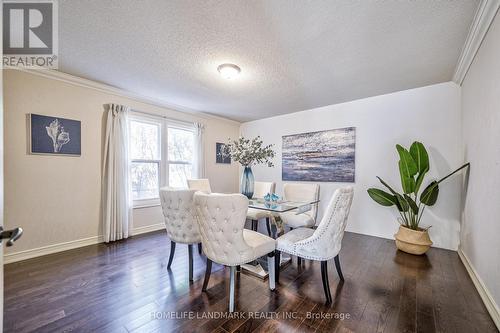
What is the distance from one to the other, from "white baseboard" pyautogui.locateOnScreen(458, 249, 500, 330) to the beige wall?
4632 mm

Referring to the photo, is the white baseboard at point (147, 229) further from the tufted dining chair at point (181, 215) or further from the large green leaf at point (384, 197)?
the large green leaf at point (384, 197)

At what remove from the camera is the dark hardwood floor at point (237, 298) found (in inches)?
62.1

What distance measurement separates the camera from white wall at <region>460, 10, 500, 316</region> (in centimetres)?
170

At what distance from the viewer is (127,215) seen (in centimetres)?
346

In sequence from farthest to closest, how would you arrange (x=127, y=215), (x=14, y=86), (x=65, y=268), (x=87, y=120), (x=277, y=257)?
(x=127, y=215) → (x=87, y=120) → (x=14, y=86) → (x=65, y=268) → (x=277, y=257)

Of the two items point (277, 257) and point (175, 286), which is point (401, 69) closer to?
point (277, 257)

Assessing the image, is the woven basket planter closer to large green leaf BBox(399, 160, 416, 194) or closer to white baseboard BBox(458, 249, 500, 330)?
white baseboard BBox(458, 249, 500, 330)

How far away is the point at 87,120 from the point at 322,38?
347 cm

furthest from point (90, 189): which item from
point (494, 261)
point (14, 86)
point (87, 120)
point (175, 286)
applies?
point (494, 261)

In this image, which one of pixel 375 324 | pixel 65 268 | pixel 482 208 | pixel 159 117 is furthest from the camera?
pixel 159 117

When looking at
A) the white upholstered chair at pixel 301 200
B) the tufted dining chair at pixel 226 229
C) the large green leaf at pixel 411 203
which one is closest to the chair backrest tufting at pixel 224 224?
the tufted dining chair at pixel 226 229

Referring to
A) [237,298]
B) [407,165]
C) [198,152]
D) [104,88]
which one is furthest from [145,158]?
[407,165]
